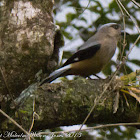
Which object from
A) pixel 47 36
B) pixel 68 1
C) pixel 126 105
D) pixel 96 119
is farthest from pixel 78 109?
pixel 68 1

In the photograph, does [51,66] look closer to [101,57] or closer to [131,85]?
[101,57]

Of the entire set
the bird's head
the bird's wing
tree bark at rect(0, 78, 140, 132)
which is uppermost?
the bird's head

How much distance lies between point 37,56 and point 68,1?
1.47 metres

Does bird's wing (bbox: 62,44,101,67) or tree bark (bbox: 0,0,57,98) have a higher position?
tree bark (bbox: 0,0,57,98)

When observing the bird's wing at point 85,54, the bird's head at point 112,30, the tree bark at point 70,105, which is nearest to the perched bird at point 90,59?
the bird's wing at point 85,54

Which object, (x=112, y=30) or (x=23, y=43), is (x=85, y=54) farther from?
(x=23, y=43)

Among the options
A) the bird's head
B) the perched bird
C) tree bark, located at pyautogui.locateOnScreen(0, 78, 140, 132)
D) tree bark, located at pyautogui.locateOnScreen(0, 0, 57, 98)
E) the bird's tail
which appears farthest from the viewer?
the bird's head

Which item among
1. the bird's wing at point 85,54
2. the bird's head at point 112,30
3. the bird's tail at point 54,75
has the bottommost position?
the bird's tail at point 54,75

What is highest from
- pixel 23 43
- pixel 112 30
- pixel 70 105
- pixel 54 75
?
pixel 23 43

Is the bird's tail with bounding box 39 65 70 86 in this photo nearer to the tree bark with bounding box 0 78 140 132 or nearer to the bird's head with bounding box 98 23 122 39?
the tree bark with bounding box 0 78 140 132

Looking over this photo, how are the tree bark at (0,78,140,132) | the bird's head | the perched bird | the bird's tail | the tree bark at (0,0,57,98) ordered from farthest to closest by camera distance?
1. the bird's head
2. the perched bird
3. the bird's tail
4. the tree bark at (0,0,57,98)
5. the tree bark at (0,78,140,132)

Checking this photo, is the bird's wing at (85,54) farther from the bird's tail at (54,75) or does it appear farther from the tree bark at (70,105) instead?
the tree bark at (70,105)

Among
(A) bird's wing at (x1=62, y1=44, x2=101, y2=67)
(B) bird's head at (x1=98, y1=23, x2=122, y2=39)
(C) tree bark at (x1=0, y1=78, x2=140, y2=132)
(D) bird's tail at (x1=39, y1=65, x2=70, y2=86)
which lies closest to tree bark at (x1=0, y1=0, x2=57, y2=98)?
(D) bird's tail at (x1=39, y1=65, x2=70, y2=86)

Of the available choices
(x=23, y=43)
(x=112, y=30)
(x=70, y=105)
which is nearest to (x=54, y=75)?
(x=23, y=43)
